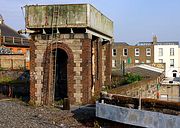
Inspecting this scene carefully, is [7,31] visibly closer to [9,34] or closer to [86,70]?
[9,34]

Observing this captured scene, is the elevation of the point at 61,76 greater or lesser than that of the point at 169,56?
lesser

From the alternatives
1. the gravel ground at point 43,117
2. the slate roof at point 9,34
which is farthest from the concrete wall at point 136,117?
the slate roof at point 9,34

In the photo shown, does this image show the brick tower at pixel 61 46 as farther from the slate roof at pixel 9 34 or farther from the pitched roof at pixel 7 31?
the pitched roof at pixel 7 31

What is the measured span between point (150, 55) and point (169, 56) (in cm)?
452

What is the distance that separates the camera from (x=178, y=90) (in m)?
43.8

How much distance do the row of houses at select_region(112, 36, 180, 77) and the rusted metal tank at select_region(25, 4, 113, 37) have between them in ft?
152

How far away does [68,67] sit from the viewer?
20062 millimetres

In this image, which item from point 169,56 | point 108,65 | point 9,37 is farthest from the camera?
point 169,56

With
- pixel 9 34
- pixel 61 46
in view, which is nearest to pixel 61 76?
pixel 61 46

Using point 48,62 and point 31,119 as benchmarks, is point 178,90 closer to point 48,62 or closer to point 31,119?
point 48,62

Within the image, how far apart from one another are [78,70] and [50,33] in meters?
2.80

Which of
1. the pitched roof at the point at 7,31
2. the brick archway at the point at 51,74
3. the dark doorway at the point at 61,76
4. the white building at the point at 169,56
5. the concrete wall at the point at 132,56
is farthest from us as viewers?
the white building at the point at 169,56

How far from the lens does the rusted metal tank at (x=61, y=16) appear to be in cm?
1983

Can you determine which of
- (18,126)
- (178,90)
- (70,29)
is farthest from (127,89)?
(178,90)
